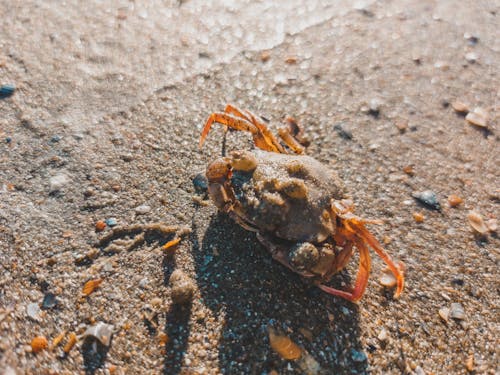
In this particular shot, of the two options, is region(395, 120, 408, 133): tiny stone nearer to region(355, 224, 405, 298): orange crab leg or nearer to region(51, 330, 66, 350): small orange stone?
region(355, 224, 405, 298): orange crab leg

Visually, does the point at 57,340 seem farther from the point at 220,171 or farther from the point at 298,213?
the point at 298,213

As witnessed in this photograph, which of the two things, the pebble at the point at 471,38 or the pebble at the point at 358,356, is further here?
the pebble at the point at 471,38

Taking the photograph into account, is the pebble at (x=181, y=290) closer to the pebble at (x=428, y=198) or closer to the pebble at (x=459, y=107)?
the pebble at (x=428, y=198)

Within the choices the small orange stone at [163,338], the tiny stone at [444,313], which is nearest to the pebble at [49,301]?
the small orange stone at [163,338]

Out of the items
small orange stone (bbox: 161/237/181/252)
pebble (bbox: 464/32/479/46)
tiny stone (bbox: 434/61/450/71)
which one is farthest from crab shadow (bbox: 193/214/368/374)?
pebble (bbox: 464/32/479/46)

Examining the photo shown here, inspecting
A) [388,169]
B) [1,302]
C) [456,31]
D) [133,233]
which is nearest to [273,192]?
[133,233]
